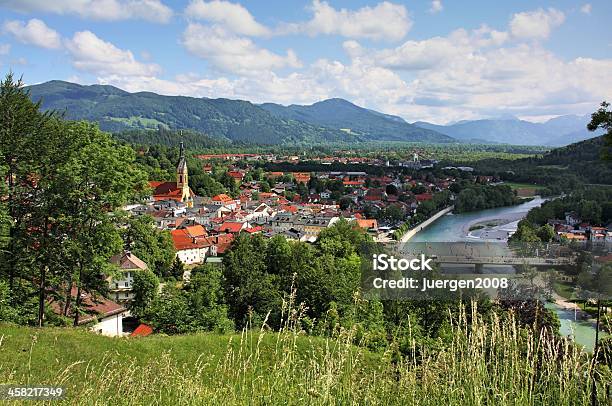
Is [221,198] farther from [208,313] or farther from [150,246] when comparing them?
[208,313]

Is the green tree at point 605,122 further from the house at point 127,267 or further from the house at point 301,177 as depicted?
the house at point 301,177

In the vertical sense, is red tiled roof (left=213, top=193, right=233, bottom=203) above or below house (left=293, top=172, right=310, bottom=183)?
below

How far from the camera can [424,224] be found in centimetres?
4491

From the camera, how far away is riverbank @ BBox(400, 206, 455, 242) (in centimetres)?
3992

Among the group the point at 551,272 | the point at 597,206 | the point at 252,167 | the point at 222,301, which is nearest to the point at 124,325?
the point at 222,301

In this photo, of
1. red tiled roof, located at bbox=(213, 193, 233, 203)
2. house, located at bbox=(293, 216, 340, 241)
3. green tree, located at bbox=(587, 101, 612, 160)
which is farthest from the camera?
red tiled roof, located at bbox=(213, 193, 233, 203)

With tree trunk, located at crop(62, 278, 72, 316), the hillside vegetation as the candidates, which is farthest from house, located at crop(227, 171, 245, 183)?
tree trunk, located at crop(62, 278, 72, 316)

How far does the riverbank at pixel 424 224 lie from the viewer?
39922 millimetres

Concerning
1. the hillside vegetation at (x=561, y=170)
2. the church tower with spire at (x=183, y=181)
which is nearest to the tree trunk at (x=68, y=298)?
the church tower with spire at (x=183, y=181)

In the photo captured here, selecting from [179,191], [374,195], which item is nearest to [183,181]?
[179,191]

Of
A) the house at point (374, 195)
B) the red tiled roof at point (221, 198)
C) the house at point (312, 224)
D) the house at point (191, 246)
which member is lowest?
the house at point (191, 246)

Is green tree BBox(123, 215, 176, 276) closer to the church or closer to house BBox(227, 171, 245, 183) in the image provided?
the church

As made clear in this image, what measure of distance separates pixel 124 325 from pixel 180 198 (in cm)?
3806

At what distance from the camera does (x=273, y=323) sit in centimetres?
1379
